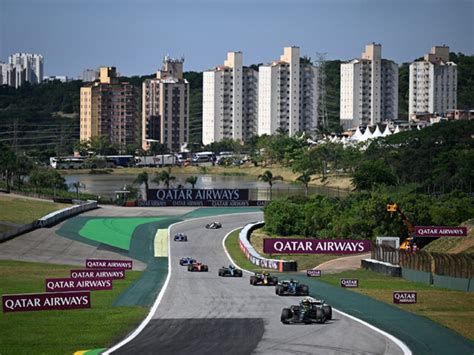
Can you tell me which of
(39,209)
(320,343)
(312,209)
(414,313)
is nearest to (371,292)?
(414,313)

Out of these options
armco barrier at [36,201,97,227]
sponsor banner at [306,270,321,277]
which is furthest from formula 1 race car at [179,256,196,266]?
armco barrier at [36,201,97,227]

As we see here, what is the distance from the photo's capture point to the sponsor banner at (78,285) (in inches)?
2292

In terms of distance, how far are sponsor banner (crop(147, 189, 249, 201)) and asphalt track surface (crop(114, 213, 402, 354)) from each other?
91135 mm

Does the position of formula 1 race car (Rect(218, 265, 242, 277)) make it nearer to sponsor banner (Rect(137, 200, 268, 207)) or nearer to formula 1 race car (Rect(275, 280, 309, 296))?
formula 1 race car (Rect(275, 280, 309, 296))

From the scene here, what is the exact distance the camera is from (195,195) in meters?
156

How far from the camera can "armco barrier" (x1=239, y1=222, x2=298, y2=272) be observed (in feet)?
262

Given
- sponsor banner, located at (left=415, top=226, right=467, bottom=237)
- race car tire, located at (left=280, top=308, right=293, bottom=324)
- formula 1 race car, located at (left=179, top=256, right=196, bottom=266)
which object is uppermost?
sponsor banner, located at (left=415, top=226, right=467, bottom=237)

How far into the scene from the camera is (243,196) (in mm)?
156750

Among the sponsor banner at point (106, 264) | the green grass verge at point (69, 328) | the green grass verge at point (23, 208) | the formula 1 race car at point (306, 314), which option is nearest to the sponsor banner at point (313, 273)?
the sponsor banner at point (106, 264)

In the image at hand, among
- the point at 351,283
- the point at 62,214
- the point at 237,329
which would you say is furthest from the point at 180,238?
the point at 237,329

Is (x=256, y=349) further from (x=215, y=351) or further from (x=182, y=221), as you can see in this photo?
(x=182, y=221)

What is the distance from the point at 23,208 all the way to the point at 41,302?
83792mm

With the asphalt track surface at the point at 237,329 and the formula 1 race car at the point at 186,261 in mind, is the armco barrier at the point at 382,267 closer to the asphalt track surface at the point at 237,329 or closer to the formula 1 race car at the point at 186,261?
the asphalt track surface at the point at 237,329

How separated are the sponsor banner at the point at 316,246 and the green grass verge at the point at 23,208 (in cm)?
3422
